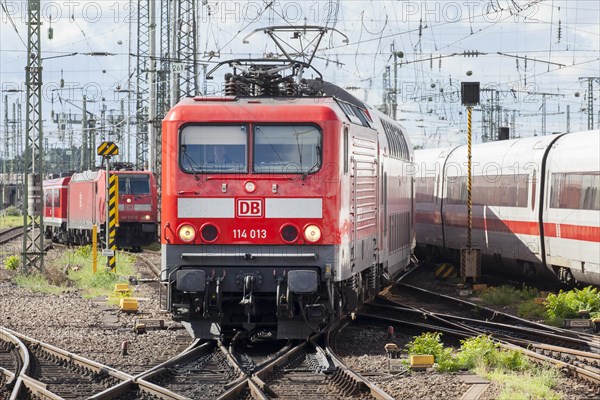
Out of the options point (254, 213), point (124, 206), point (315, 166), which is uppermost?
point (315, 166)

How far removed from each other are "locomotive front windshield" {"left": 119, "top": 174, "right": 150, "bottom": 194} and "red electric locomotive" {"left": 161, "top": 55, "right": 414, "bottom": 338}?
970 inches

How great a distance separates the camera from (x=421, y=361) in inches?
499

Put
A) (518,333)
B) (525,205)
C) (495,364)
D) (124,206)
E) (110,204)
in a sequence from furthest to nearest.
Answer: (124,206)
(110,204)
(525,205)
(518,333)
(495,364)

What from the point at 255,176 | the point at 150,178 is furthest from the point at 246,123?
the point at 150,178

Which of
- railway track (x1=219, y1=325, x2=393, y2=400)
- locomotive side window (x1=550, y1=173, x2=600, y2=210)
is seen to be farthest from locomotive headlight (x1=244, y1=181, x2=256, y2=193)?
locomotive side window (x1=550, y1=173, x2=600, y2=210)

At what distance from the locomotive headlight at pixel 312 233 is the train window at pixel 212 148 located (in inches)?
43.7

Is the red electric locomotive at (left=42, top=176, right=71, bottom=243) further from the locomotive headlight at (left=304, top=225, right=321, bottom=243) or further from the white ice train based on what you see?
the locomotive headlight at (left=304, top=225, right=321, bottom=243)

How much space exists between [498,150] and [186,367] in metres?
15.8

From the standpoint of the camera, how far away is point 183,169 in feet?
46.0

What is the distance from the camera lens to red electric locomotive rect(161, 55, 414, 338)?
13.8m

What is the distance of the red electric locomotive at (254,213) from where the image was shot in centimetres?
1383

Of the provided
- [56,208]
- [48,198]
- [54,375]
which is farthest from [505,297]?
[48,198]

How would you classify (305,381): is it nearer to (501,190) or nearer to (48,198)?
(501,190)

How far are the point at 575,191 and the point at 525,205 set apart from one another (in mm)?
3135
